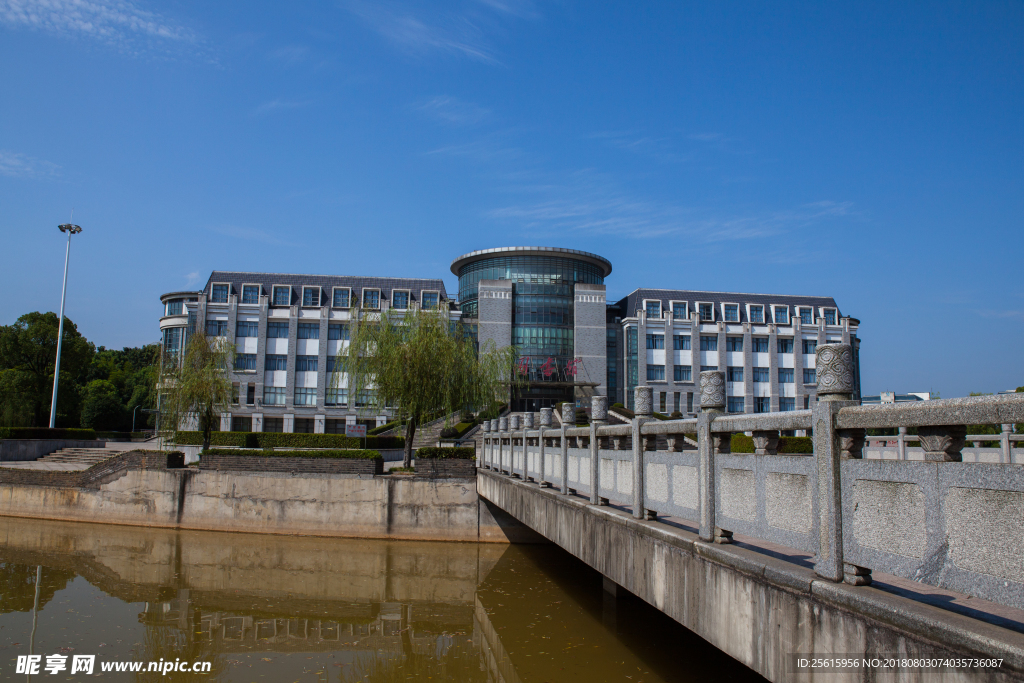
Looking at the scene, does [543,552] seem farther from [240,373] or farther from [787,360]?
[787,360]

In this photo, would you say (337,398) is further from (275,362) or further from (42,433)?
(42,433)

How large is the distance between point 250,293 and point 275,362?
5593 millimetres

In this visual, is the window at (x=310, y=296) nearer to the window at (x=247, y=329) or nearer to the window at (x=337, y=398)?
the window at (x=247, y=329)

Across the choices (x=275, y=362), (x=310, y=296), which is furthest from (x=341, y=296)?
(x=275, y=362)

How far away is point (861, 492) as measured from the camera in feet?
11.1

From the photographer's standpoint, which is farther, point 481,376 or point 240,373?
point 240,373

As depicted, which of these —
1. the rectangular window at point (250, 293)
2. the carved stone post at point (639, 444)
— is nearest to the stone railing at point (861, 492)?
the carved stone post at point (639, 444)

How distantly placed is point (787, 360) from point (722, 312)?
6.58m

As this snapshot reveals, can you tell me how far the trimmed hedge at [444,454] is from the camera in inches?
841

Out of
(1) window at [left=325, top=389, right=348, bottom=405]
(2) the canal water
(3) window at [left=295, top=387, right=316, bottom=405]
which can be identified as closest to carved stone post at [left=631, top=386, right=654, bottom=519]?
(2) the canal water

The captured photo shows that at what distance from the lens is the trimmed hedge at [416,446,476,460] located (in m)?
21.4

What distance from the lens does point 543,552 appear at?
18875 millimetres

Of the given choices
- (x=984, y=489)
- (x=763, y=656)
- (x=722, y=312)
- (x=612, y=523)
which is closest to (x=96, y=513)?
(x=612, y=523)

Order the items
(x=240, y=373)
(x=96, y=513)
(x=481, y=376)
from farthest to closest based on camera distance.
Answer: (x=240, y=373) → (x=481, y=376) → (x=96, y=513)
